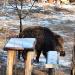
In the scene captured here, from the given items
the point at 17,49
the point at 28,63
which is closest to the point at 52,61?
the point at 28,63

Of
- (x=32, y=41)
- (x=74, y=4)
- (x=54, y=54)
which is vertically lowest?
(x=74, y=4)

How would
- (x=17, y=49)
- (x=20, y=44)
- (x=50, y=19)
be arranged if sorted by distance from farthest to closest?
(x=50, y=19) < (x=20, y=44) < (x=17, y=49)

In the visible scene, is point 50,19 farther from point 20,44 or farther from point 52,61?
point 20,44

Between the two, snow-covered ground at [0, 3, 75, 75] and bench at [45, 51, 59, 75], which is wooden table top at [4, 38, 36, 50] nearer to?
bench at [45, 51, 59, 75]

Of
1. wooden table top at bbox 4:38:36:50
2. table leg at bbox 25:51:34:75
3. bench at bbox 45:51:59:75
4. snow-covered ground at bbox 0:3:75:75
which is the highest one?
wooden table top at bbox 4:38:36:50

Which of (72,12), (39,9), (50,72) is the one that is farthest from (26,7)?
(50,72)

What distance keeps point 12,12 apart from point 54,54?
12.1 meters

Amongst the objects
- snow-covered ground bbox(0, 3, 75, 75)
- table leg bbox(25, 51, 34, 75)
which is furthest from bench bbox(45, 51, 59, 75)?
snow-covered ground bbox(0, 3, 75, 75)

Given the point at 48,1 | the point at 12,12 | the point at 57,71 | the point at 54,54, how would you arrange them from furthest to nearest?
the point at 48,1, the point at 12,12, the point at 57,71, the point at 54,54

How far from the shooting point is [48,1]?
23.7m

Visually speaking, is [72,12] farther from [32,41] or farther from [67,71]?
[32,41]

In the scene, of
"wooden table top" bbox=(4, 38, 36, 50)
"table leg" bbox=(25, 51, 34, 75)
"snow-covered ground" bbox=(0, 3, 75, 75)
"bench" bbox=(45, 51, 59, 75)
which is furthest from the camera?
"snow-covered ground" bbox=(0, 3, 75, 75)

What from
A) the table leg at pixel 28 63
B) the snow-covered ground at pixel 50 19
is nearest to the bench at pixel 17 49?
the table leg at pixel 28 63

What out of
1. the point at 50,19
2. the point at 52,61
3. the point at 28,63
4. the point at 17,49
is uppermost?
the point at 17,49
